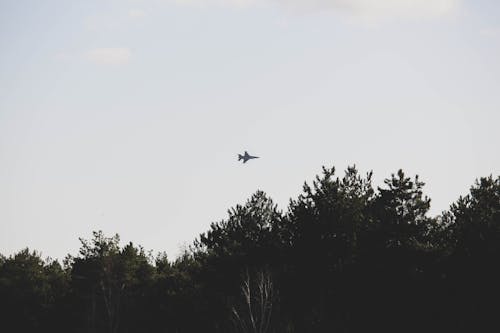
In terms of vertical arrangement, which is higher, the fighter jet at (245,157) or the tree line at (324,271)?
the fighter jet at (245,157)

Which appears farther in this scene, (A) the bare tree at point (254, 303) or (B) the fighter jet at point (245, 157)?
(B) the fighter jet at point (245, 157)

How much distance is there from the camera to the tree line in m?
45.9

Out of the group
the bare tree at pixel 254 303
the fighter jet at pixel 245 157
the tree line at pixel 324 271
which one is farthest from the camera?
the fighter jet at pixel 245 157

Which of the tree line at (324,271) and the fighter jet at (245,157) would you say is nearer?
the tree line at (324,271)

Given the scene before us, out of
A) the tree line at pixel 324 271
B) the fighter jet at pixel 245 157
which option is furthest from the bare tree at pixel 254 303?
the fighter jet at pixel 245 157

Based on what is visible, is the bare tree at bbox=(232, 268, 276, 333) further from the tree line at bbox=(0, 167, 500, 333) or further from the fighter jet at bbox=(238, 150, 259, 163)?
the fighter jet at bbox=(238, 150, 259, 163)

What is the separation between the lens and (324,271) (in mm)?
51312

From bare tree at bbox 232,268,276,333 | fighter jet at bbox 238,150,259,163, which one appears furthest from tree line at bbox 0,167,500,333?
fighter jet at bbox 238,150,259,163

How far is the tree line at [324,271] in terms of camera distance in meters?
45.9

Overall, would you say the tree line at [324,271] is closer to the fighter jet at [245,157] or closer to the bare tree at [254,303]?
the bare tree at [254,303]

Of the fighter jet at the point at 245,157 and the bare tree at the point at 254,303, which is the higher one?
the fighter jet at the point at 245,157

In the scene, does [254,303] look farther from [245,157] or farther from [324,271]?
[245,157]

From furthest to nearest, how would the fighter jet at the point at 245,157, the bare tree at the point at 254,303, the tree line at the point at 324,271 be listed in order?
the fighter jet at the point at 245,157 < the bare tree at the point at 254,303 < the tree line at the point at 324,271

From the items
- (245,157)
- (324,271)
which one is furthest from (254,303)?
(245,157)
